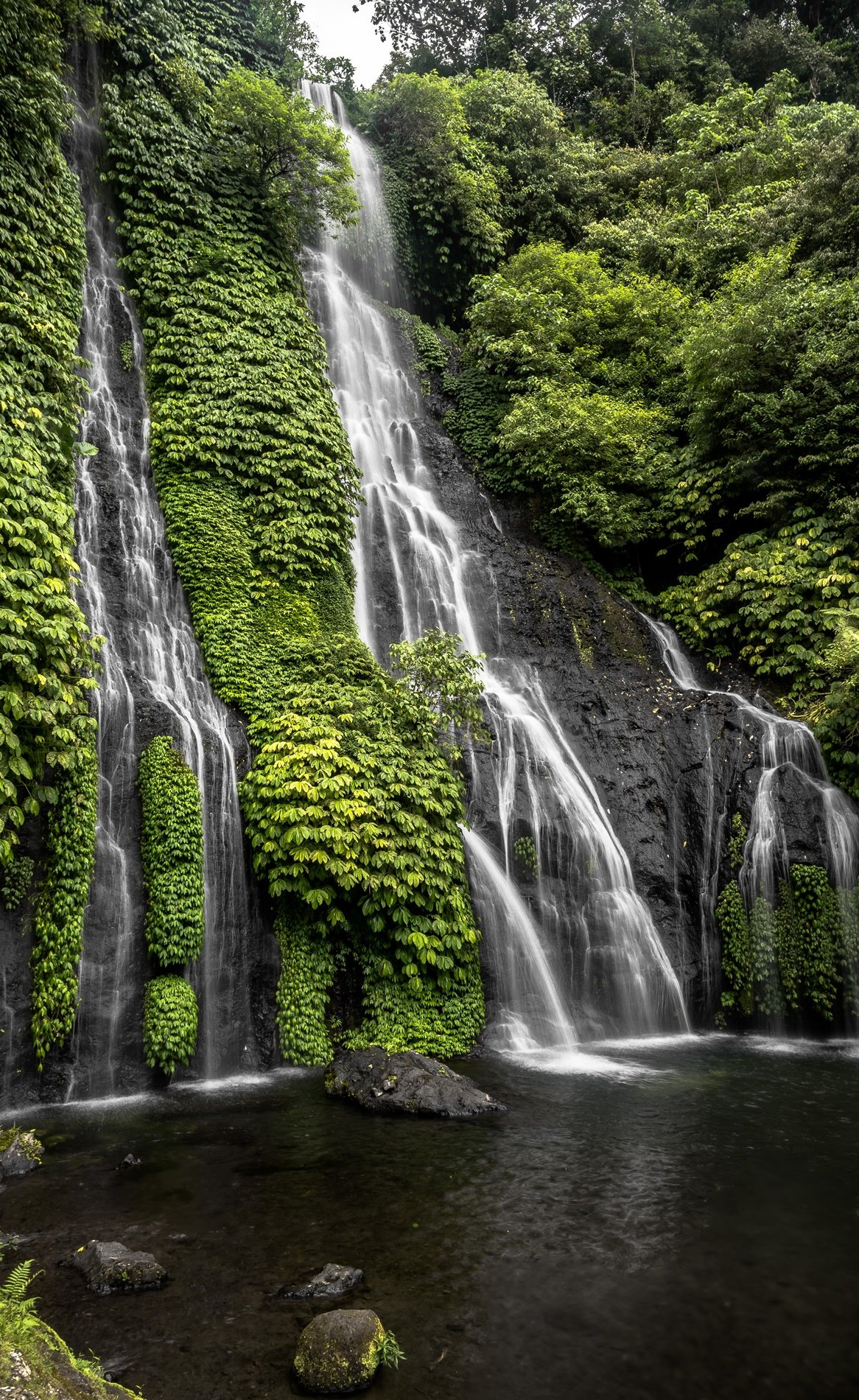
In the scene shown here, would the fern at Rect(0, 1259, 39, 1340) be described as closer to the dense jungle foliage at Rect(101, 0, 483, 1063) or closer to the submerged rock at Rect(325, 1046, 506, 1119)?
the submerged rock at Rect(325, 1046, 506, 1119)

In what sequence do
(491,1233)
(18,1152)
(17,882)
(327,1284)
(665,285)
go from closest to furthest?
(327,1284)
(491,1233)
(18,1152)
(17,882)
(665,285)

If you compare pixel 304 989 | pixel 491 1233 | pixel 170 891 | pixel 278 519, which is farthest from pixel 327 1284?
pixel 278 519

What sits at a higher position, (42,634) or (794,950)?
(42,634)

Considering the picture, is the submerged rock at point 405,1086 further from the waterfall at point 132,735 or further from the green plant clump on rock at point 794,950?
the green plant clump on rock at point 794,950

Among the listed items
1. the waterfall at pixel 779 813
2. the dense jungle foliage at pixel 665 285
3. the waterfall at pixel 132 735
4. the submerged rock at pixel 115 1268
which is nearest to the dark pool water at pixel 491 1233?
the submerged rock at pixel 115 1268

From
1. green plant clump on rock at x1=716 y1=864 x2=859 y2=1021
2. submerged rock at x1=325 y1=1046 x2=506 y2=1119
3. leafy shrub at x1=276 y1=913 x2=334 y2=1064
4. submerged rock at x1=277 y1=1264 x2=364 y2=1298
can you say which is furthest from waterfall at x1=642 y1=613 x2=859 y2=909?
submerged rock at x1=277 y1=1264 x2=364 y2=1298

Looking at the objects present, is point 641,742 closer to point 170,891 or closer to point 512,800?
point 512,800

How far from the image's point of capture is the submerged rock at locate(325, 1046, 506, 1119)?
7.64 meters

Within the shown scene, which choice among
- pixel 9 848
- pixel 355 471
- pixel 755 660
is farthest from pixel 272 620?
pixel 755 660

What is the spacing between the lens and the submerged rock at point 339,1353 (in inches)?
148

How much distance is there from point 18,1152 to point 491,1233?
3863mm

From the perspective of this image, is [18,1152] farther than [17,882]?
No

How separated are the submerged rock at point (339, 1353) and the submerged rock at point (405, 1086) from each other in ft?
11.9

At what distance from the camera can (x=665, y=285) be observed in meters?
19.9
